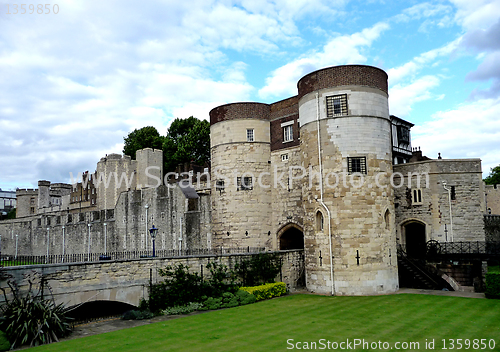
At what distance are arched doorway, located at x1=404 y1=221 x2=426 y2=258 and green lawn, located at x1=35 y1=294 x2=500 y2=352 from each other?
25.7ft

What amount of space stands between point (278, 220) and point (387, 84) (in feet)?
40.1

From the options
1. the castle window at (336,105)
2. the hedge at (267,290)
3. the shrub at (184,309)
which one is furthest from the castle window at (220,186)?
the shrub at (184,309)

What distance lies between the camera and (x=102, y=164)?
207 feet

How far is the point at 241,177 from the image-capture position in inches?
1166

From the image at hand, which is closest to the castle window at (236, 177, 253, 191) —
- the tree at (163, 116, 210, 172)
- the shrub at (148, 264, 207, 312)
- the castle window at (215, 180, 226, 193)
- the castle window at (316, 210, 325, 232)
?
the castle window at (215, 180, 226, 193)

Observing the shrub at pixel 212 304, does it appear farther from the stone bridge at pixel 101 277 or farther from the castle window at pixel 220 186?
the castle window at pixel 220 186

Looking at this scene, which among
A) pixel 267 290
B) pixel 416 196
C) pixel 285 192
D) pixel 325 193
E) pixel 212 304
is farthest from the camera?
pixel 285 192

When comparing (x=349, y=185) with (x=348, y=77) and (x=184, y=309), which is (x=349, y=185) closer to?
(x=348, y=77)

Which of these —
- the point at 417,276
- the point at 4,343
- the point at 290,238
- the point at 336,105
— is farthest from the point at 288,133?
the point at 4,343

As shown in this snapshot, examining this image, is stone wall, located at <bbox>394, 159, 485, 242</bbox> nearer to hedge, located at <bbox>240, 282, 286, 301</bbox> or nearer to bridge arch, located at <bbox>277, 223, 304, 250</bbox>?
bridge arch, located at <bbox>277, 223, 304, 250</bbox>

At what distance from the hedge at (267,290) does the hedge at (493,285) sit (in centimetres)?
1049

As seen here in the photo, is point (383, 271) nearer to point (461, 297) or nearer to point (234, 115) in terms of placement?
point (461, 297)

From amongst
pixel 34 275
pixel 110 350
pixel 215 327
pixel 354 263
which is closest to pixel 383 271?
pixel 354 263

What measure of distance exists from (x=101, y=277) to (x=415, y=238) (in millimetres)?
20904
